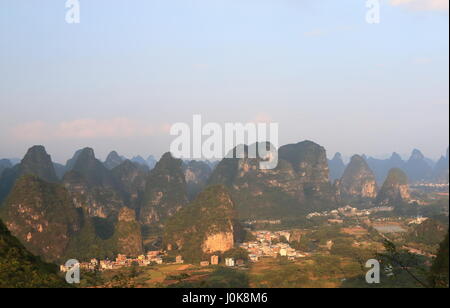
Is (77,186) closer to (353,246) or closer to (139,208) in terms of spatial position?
(139,208)

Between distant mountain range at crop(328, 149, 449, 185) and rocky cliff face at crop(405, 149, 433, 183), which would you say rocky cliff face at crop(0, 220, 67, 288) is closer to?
distant mountain range at crop(328, 149, 449, 185)

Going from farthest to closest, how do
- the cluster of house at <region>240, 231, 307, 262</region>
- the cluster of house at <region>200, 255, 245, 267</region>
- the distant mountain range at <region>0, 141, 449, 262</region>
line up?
the distant mountain range at <region>0, 141, 449, 262</region>
the cluster of house at <region>240, 231, 307, 262</region>
the cluster of house at <region>200, 255, 245, 267</region>

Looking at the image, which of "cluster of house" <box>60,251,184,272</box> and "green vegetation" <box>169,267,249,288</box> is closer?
"green vegetation" <box>169,267,249,288</box>

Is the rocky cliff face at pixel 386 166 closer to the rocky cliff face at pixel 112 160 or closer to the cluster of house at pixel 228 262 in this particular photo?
the rocky cliff face at pixel 112 160

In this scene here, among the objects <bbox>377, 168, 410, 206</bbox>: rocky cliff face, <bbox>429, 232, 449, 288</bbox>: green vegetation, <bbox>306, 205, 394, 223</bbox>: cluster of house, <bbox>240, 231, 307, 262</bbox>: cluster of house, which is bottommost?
<bbox>306, 205, 394, 223</bbox>: cluster of house

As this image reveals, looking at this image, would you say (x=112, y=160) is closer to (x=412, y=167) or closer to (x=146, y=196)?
(x=146, y=196)

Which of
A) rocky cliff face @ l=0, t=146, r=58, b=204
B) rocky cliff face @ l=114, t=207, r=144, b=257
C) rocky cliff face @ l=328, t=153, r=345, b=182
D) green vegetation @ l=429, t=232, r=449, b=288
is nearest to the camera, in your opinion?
green vegetation @ l=429, t=232, r=449, b=288

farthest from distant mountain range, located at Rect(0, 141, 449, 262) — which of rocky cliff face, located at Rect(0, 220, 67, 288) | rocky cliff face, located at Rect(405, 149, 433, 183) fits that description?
rocky cliff face, located at Rect(405, 149, 433, 183)
